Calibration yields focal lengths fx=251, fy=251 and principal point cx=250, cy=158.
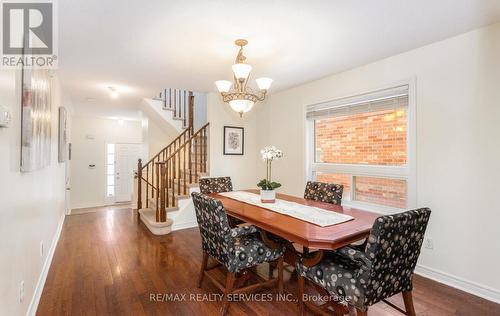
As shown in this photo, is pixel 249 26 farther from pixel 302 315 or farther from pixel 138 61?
pixel 302 315

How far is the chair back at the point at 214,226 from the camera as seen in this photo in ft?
6.33

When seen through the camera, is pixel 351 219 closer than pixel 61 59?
→ Yes

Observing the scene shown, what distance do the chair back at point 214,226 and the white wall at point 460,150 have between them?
6.95ft

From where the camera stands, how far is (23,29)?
1.75m

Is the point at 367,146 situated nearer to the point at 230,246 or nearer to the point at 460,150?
the point at 460,150

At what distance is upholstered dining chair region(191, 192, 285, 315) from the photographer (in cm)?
195

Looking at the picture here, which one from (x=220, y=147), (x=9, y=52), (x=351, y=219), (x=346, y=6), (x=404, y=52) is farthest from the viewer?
(x=220, y=147)

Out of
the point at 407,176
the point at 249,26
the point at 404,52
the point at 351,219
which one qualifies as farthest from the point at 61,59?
the point at 407,176

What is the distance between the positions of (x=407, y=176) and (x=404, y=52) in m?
1.35

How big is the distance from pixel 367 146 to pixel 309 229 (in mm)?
1895

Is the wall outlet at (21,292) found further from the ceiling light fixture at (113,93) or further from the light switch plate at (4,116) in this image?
the ceiling light fixture at (113,93)

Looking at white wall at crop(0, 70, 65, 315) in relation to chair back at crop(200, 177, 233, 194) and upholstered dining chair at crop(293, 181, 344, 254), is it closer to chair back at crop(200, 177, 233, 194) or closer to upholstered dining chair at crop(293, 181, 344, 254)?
chair back at crop(200, 177, 233, 194)

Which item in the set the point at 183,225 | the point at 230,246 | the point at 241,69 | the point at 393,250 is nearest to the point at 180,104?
the point at 183,225

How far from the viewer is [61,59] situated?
290cm
